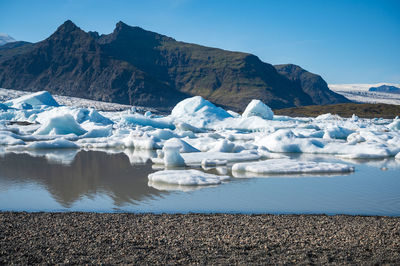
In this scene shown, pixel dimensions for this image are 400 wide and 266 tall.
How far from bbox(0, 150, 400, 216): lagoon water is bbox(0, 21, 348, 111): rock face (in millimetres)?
98076

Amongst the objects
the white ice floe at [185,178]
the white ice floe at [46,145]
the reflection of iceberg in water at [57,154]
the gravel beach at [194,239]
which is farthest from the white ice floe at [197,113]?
the gravel beach at [194,239]

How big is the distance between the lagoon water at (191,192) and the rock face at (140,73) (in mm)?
98076

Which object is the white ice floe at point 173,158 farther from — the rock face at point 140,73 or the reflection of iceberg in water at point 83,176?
the rock face at point 140,73

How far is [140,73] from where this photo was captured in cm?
11944

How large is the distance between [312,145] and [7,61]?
5072 inches

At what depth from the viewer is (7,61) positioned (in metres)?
125

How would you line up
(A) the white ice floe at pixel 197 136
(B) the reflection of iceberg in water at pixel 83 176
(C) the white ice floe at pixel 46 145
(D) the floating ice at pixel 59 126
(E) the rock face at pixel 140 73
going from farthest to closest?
(E) the rock face at pixel 140 73 → (D) the floating ice at pixel 59 126 → (C) the white ice floe at pixel 46 145 → (A) the white ice floe at pixel 197 136 → (B) the reflection of iceberg in water at pixel 83 176

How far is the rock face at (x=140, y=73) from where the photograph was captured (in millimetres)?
114500

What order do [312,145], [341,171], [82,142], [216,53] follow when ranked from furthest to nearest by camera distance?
[216,53]
[82,142]
[312,145]
[341,171]

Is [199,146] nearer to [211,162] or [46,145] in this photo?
[211,162]

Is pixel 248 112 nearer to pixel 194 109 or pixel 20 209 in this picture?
pixel 194 109

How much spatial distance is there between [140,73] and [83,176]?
111680 mm

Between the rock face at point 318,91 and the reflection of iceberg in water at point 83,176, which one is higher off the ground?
the rock face at point 318,91

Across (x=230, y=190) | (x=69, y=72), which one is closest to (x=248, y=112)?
(x=230, y=190)
